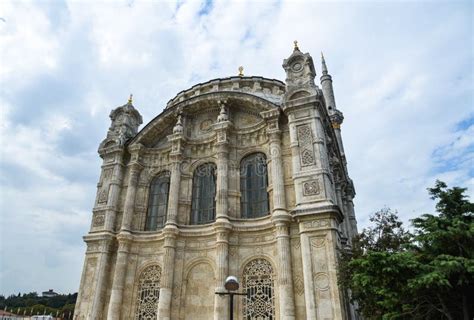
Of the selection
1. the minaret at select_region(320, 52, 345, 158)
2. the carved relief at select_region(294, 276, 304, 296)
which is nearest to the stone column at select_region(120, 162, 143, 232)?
the carved relief at select_region(294, 276, 304, 296)

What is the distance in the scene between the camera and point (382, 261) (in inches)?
333

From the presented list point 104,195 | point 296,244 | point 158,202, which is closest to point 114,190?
point 104,195

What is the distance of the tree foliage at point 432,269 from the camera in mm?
7977

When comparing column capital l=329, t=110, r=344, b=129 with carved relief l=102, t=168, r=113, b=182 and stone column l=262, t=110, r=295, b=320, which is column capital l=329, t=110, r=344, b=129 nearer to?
stone column l=262, t=110, r=295, b=320

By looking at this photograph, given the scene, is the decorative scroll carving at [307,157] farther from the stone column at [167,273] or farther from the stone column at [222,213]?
the stone column at [167,273]

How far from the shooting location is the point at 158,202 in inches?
687

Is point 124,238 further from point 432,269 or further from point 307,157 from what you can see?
point 432,269

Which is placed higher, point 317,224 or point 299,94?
point 299,94

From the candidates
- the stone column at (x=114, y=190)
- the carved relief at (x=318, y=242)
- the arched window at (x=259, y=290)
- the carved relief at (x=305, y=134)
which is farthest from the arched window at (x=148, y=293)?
the carved relief at (x=305, y=134)

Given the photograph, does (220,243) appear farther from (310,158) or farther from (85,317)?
(85,317)

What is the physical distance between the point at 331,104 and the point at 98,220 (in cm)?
1992

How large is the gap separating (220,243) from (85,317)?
272 inches

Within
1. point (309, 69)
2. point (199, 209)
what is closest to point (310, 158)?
point (309, 69)

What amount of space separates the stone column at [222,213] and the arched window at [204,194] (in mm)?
924
